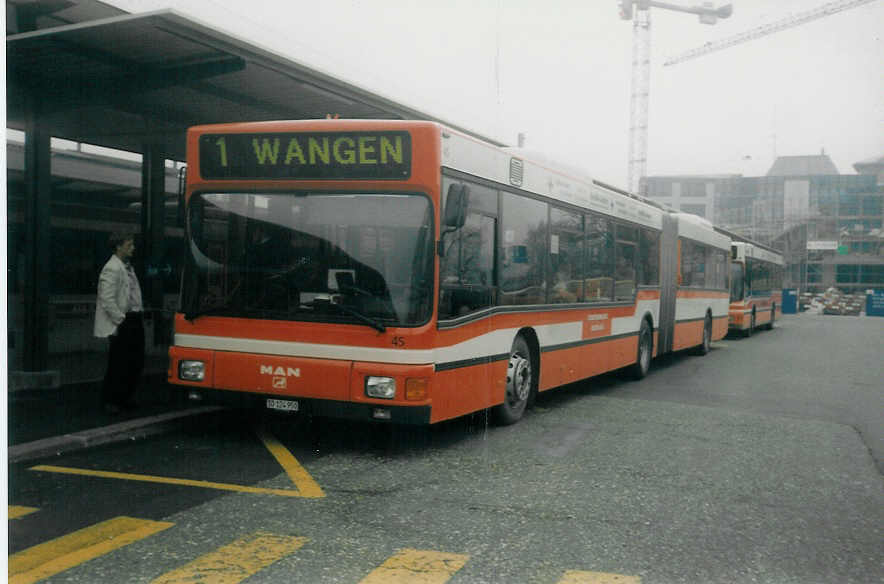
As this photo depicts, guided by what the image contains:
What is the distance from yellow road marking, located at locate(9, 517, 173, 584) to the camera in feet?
14.4

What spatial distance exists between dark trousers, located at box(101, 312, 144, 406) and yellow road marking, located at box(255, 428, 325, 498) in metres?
1.39

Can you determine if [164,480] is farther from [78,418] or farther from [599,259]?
[599,259]

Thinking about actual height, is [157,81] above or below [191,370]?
above

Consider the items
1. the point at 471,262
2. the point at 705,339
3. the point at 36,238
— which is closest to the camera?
the point at 471,262

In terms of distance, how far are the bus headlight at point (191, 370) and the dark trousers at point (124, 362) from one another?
1.21m

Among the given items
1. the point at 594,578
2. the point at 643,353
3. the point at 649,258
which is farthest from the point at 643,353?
the point at 594,578

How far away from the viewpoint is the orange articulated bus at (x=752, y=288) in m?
27.2

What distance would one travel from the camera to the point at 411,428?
8906mm

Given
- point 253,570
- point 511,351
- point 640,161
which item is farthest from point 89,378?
point 640,161

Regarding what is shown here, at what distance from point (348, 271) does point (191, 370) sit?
170 centimetres

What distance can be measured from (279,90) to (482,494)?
652cm

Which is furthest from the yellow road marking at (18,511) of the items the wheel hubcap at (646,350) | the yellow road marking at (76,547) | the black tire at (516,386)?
the wheel hubcap at (646,350)

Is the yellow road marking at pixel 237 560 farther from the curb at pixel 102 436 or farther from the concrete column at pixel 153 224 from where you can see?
the concrete column at pixel 153 224

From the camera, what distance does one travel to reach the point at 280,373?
24.2 ft
